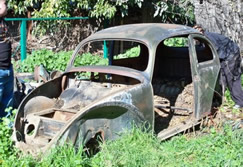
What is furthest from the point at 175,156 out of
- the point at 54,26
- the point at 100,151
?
the point at 54,26

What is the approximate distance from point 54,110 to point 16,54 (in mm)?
7980

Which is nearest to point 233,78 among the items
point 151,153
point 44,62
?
point 151,153

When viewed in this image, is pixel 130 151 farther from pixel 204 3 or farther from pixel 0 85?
pixel 204 3

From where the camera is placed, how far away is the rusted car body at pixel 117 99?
4656 millimetres

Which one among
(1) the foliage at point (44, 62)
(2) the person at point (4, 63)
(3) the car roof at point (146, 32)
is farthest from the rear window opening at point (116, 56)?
(2) the person at point (4, 63)

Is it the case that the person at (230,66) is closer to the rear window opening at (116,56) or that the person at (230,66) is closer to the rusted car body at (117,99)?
the rusted car body at (117,99)

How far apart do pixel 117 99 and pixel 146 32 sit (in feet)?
4.43

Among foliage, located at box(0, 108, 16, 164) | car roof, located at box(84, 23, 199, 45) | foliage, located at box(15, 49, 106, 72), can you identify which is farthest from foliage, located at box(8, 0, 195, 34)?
foliage, located at box(0, 108, 16, 164)

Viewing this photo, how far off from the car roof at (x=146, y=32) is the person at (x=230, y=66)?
1199 mm

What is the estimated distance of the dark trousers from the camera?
717cm

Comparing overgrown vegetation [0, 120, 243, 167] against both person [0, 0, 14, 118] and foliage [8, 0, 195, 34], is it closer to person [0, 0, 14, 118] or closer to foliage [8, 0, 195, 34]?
person [0, 0, 14, 118]

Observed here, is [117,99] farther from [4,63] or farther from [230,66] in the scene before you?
[230,66]

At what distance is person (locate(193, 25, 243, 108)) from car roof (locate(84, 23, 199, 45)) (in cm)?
120

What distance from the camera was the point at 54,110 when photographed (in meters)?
5.29
